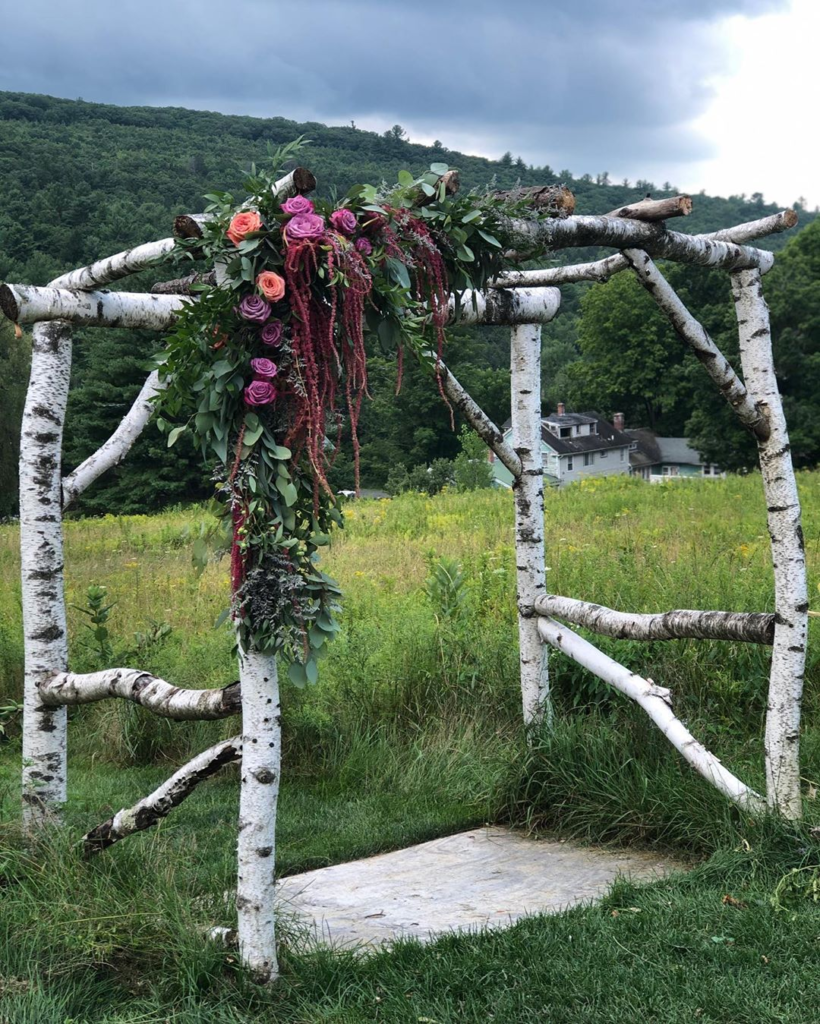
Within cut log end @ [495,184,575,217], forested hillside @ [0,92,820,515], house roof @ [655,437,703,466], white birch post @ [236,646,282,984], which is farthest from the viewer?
house roof @ [655,437,703,466]

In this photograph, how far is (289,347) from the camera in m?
3.31

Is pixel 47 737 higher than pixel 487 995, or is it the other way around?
pixel 47 737

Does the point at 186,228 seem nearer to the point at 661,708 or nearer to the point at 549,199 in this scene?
the point at 549,199

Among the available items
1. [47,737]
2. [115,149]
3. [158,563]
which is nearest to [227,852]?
[47,737]

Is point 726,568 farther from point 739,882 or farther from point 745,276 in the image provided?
point 739,882

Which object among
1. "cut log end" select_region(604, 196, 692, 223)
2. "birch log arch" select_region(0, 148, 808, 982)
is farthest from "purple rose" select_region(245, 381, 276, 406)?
Result: "cut log end" select_region(604, 196, 692, 223)

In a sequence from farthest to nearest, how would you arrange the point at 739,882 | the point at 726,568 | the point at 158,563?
1. the point at 158,563
2. the point at 726,568
3. the point at 739,882

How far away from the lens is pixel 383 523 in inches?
598

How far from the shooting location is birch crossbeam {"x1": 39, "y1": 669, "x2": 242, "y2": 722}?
3740mm

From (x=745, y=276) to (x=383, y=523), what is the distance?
1022 centimetres

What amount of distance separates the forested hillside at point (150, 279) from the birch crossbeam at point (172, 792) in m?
21.8

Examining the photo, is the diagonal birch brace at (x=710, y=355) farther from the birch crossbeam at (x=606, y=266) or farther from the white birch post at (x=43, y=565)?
Result: the white birch post at (x=43, y=565)

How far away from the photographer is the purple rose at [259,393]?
328 centimetres

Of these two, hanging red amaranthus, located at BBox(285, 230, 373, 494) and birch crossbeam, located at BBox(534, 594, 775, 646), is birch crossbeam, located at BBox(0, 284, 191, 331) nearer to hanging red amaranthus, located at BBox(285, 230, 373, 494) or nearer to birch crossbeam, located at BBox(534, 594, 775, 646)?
A: hanging red amaranthus, located at BBox(285, 230, 373, 494)
